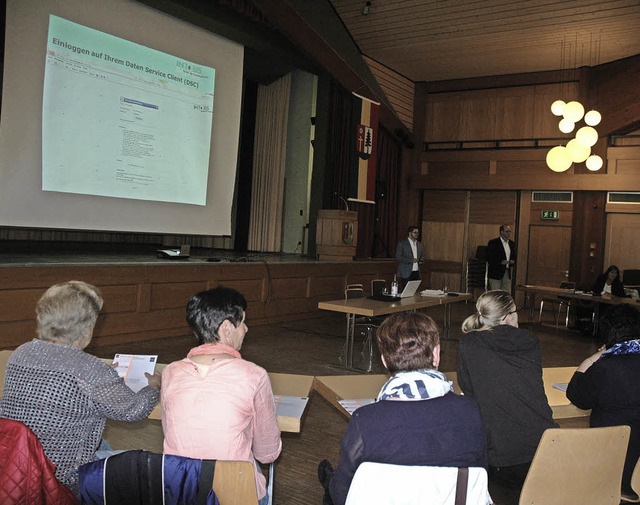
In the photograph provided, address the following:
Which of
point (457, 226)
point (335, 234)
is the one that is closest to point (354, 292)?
point (335, 234)

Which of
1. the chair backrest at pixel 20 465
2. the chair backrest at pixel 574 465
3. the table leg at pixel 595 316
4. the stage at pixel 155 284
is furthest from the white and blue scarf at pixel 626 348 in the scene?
the table leg at pixel 595 316

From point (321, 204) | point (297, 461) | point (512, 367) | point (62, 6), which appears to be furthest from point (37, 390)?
point (321, 204)

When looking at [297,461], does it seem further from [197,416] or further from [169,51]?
[169,51]

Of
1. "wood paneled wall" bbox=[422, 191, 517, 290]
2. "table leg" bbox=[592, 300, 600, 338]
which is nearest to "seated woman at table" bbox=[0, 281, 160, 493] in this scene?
"table leg" bbox=[592, 300, 600, 338]

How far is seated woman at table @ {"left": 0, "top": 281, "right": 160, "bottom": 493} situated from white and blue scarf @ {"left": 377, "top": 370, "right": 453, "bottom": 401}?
33.4 inches

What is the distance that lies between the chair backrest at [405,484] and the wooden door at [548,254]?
1089 centimetres

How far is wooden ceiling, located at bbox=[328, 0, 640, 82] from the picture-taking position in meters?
8.86

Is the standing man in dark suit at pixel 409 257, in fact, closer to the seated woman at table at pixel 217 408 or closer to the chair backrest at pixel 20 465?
the seated woman at table at pixel 217 408

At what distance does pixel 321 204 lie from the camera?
10.3 metres

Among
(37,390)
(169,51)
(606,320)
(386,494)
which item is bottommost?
(386,494)

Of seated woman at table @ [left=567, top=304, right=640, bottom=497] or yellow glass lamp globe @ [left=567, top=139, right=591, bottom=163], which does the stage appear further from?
seated woman at table @ [left=567, top=304, right=640, bottom=497]

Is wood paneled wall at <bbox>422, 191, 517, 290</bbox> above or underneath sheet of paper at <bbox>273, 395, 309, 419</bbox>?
above

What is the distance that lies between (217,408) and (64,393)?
0.47 metres

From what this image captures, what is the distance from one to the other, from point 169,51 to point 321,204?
3.74 metres
